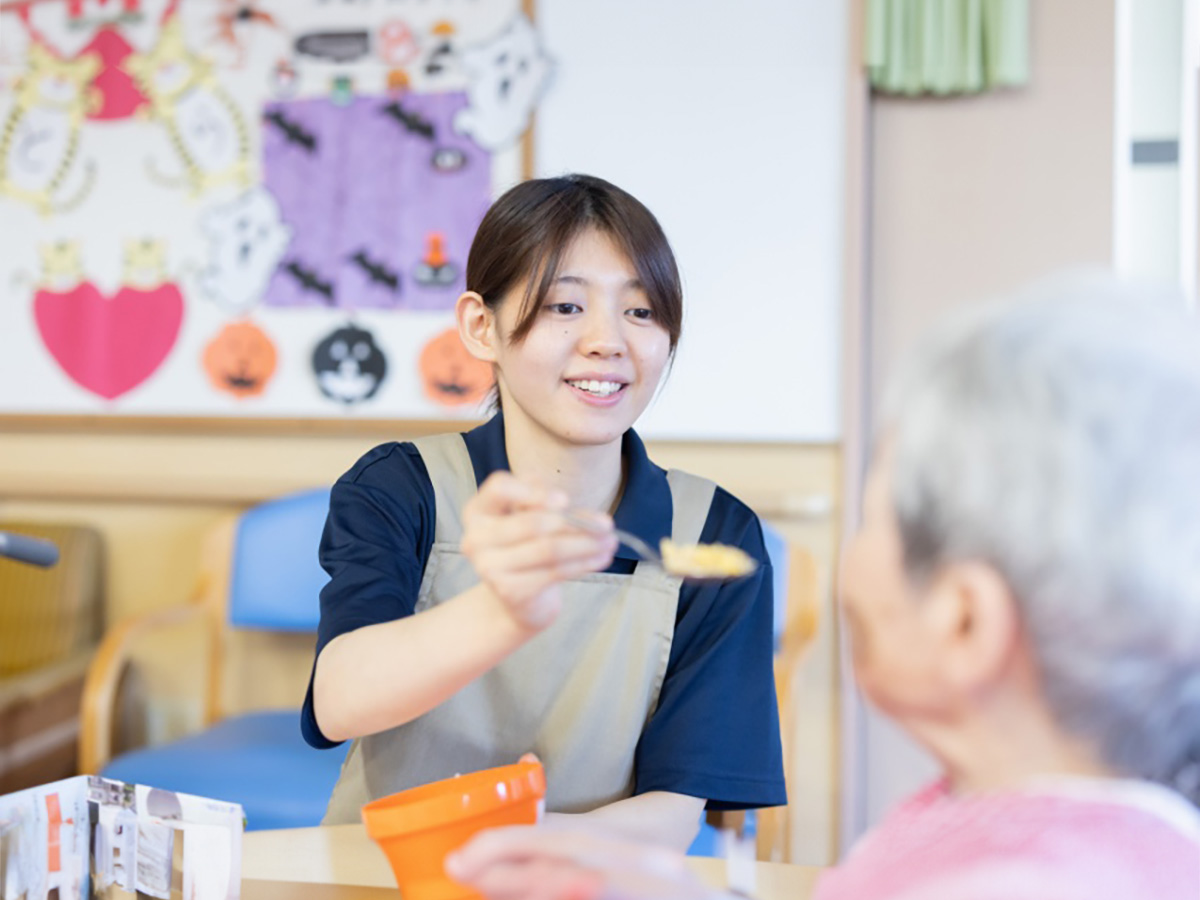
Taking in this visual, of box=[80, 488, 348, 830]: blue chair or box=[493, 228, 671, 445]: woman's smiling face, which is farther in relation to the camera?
box=[80, 488, 348, 830]: blue chair

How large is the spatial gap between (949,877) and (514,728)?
63 cm

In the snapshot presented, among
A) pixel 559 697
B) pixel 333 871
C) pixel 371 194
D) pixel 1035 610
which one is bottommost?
pixel 333 871

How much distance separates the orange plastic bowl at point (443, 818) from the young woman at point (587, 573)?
254 mm

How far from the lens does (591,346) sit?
1070 millimetres

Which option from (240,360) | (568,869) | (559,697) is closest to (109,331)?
(240,360)

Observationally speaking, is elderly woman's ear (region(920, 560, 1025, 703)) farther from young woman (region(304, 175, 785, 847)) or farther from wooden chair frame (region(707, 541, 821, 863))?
wooden chair frame (region(707, 541, 821, 863))

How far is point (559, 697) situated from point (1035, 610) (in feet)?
2.14

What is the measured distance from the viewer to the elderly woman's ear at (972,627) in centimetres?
53

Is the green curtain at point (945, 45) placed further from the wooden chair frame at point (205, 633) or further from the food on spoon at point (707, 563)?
the food on spoon at point (707, 563)

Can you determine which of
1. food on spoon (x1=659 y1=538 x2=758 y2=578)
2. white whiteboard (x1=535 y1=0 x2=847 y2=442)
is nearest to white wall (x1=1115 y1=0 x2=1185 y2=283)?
white whiteboard (x1=535 y1=0 x2=847 y2=442)

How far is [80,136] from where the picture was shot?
8.39 ft

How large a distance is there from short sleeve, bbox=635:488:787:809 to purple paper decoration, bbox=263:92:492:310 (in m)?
1.36

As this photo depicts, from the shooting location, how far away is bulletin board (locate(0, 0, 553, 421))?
239 cm

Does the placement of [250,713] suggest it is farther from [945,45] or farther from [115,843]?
[945,45]
